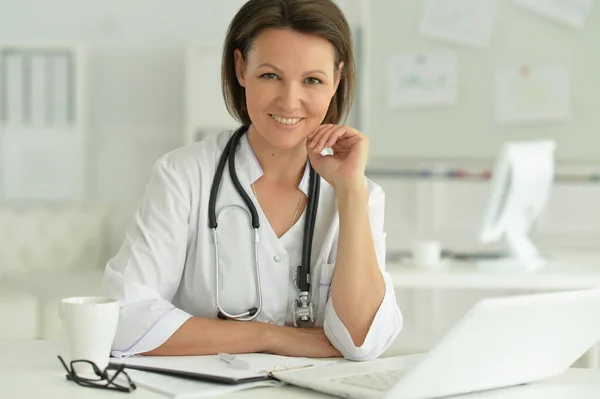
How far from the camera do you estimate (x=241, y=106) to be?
1.78 meters

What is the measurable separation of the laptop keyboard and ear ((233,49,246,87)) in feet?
2.28

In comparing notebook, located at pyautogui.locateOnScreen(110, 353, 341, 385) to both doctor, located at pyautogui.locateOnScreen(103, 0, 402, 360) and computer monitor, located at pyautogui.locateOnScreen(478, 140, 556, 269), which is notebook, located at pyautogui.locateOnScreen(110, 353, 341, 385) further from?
computer monitor, located at pyautogui.locateOnScreen(478, 140, 556, 269)

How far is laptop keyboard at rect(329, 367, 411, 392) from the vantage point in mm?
1128

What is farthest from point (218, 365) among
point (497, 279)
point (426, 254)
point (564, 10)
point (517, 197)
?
point (564, 10)

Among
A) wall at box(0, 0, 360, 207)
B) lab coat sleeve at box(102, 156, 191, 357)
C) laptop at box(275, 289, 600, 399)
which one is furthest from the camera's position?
wall at box(0, 0, 360, 207)

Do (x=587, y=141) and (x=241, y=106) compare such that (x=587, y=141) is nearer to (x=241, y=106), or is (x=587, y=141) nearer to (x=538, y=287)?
(x=538, y=287)

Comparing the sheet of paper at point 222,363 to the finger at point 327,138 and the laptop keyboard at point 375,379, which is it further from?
the finger at point 327,138

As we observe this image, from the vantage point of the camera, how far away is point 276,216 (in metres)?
1.64

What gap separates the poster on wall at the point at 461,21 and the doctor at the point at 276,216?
2335 mm

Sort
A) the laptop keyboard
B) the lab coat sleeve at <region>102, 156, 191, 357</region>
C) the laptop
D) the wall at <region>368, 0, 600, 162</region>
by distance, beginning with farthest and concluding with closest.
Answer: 1. the wall at <region>368, 0, 600, 162</region>
2. the lab coat sleeve at <region>102, 156, 191, 357</region>
3. the laptop keyboard
4. the laptop

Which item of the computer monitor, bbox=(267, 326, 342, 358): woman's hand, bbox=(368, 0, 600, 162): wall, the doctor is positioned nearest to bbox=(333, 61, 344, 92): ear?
the doctor

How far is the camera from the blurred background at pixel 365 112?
3.84 m

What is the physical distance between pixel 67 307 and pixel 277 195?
55 cm

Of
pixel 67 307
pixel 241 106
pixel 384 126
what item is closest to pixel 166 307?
pixel 67 307
